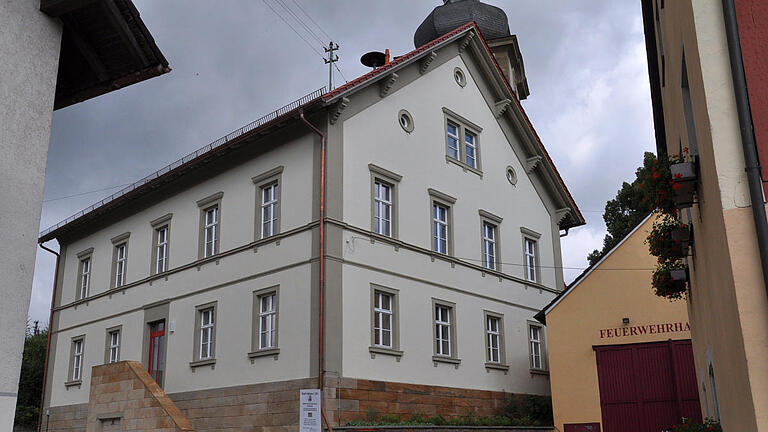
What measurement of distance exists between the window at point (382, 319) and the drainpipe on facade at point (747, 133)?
556 inches

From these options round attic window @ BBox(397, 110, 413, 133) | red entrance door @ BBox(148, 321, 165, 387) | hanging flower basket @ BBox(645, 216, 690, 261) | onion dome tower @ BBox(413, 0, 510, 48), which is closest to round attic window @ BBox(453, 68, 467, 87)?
round attic window @ BBox(397, 110, 413, 133)

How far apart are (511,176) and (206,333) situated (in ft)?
37.0

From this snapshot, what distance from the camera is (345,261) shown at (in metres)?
18.6

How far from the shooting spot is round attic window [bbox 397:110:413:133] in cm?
2173

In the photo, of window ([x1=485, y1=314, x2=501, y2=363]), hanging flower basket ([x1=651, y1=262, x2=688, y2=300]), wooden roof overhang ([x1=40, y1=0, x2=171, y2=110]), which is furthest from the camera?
window ([x1=485, y1=314, x2=501, y2=363])

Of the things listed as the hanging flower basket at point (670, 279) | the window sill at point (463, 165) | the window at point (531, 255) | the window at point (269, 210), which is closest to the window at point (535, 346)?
the window at point (531, 255)

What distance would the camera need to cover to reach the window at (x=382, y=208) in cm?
2012

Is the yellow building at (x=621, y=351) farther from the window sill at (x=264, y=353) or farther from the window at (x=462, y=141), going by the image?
the window sill at (x=264, y=353)

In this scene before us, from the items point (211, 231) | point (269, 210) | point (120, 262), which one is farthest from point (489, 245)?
point (120, 262)

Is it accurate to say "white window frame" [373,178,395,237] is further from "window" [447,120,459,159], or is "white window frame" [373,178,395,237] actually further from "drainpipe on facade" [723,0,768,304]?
"drainpipe on facade" [723,0,768,304]

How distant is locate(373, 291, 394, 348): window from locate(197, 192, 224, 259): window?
4.98 meters

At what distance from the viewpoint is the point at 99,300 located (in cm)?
2620

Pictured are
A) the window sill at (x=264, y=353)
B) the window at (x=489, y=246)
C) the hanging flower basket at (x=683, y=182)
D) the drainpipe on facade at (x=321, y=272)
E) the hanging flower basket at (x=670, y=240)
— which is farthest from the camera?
the window at (x=489, y=246)

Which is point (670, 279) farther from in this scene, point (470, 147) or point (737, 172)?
point (470, 147)
